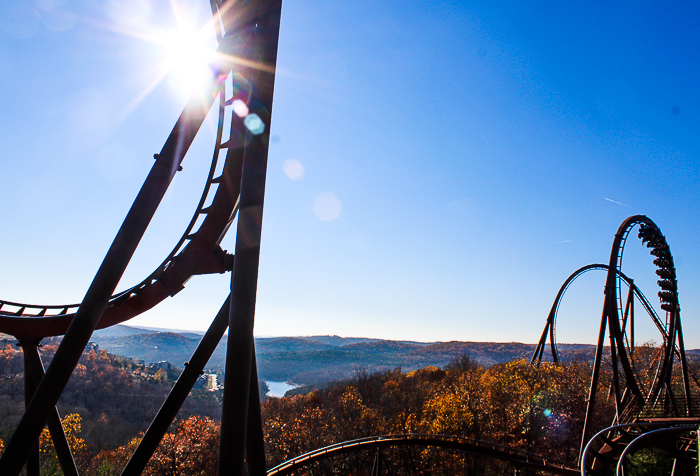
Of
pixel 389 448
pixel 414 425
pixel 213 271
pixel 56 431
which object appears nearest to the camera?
pixel 213 271

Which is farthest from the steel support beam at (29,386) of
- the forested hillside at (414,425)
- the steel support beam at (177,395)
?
the forested hillside at (414,425)

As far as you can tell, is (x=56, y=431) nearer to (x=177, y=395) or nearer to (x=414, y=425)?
(x=177, y=395)

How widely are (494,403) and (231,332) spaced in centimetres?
2747

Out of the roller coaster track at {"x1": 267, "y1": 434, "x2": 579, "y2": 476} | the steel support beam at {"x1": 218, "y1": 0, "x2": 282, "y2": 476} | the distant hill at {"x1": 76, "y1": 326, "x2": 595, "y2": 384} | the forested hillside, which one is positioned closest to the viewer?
the steel support beam at {"x1": 218, "y1": 0, "x2": 282, "y2": 476}

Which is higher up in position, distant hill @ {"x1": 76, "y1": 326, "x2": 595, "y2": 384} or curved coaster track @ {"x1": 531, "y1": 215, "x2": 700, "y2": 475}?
curved coaster track @ {"x1": 531, "y1": 215, "x2": 700, "y2": 475}

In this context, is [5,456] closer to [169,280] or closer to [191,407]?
[169,280]

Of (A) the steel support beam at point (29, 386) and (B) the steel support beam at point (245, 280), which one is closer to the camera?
(B) the steel support beam at point (245, 280)

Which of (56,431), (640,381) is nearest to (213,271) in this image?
(56,431)

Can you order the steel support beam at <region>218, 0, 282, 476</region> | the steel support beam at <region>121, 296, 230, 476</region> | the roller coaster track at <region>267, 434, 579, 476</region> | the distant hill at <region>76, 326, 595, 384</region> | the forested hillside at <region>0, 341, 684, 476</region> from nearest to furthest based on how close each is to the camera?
the steel support beam at <region>218, 0, 282, 476</region> < the steel support beam at <region>121, 296, 230, 476</region> < the roller coaster track at <region>267, 434, 579, 476</region> < the forested hillside at <region>0, 341, 684, 476</region> < the distant hill at <region>76, 326, 595, 384</region>

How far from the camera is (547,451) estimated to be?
19500 millimetres

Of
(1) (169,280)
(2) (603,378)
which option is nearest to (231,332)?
(1) (169,280)

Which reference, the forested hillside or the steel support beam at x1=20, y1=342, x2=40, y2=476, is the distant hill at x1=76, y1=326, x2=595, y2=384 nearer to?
the forested hillside

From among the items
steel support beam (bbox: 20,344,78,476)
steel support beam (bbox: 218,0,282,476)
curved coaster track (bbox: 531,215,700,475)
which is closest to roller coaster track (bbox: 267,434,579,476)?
curved coaster track (bbox: 531,215,700,475)

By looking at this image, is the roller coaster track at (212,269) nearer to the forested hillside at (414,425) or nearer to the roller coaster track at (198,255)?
the roller coaster track at (198,255)
